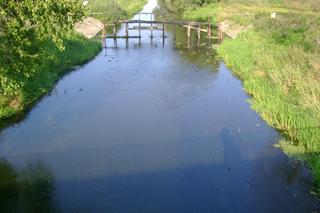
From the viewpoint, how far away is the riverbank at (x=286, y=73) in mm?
17094

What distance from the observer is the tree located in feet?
38.3

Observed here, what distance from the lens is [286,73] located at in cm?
2266

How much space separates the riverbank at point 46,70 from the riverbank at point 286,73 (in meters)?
10.2

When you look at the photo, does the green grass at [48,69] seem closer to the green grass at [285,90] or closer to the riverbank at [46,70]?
the riverbank at [46,70]

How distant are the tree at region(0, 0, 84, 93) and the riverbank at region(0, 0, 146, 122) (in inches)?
44.1

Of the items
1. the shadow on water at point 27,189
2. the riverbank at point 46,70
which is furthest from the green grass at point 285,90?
the riverbank at point 46,70

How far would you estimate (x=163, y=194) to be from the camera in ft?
45.8

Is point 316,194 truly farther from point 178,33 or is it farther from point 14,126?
point 178,33

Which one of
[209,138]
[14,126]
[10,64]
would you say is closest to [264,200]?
[209,138]

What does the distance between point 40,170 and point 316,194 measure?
33.4 ft

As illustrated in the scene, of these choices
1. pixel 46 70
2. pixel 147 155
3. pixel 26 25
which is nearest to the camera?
pixel 26 25

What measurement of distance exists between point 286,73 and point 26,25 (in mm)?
14996

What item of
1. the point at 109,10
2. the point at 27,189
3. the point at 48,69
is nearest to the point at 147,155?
the point at 27,189

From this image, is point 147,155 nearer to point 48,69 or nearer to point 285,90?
point 285,90
